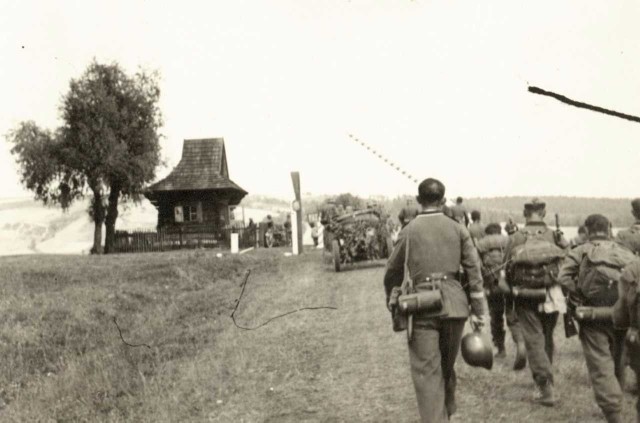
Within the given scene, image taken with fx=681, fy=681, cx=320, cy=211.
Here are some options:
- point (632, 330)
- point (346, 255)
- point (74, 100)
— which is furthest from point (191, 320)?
point (74, 100)

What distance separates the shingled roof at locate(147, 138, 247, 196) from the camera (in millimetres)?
41250

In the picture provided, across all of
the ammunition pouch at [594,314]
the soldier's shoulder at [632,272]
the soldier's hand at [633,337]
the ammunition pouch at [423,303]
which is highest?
the soldier's shoulder at [632,272]

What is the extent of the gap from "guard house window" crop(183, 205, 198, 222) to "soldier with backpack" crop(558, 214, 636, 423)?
37826mm

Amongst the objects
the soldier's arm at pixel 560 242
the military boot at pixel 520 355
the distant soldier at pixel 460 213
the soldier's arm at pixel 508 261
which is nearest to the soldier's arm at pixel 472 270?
the soldier's arm at pixel 508 261

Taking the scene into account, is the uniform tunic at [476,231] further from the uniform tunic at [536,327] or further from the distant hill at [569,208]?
the uniform tunic at [536,327]

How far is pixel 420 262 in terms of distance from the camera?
5117mm

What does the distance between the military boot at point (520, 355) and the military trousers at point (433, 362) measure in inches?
106

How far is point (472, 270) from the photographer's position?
16.9 feet

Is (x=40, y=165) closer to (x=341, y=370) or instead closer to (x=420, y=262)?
(x=341, y=370)

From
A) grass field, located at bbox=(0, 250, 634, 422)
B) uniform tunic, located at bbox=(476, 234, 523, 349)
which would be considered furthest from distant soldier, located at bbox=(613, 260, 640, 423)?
uniform tunic, located at bbox=(476, 234, 523, 349)

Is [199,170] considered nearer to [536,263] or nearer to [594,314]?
[536,263]

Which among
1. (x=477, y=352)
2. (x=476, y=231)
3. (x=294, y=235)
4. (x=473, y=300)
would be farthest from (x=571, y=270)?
(x=294, y=235)

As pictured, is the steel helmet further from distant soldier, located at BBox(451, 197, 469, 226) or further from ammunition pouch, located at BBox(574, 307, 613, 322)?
distant soldier, located at BBox(451, 197, 469, 226)

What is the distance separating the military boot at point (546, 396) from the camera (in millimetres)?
6230
